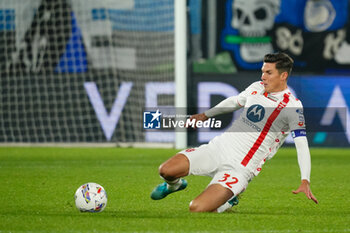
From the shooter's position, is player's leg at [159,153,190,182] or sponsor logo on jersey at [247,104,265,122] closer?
player's leg at [159,153,190,182]

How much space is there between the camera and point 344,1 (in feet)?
51.7

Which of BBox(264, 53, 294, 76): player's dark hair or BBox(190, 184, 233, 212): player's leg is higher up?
BBox(264, 53, 294, 76): player's dark hair

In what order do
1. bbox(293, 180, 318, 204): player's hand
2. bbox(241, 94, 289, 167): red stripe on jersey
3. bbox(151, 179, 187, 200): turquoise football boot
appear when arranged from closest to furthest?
bbox(293, 180, 318, 204): player's hand → bbox(241, 94, 289, 167): red stripe on jersey → bbox(151, 179, 187, 200): turquoise football boot

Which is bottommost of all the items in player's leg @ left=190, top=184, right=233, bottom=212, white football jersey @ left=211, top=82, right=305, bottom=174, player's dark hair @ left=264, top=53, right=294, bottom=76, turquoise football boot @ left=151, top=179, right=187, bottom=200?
turquoise football boot @ left=151, top=179, right=187, bottom=200

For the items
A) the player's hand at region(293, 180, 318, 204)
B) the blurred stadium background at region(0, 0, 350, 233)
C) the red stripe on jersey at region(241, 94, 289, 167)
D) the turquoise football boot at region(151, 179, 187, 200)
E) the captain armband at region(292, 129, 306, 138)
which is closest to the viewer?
the player's hand at region(293, 180, 318, 204)

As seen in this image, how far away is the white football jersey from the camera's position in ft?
21.5

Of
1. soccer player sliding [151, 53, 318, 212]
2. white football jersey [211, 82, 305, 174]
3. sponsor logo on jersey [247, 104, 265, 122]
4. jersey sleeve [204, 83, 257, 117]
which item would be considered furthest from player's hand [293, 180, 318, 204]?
jersey sleeve [204, 83, 257, 117]

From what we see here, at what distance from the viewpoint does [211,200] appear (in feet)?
20.7

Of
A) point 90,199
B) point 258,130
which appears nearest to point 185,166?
point 258,130

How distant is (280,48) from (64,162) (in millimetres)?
5616

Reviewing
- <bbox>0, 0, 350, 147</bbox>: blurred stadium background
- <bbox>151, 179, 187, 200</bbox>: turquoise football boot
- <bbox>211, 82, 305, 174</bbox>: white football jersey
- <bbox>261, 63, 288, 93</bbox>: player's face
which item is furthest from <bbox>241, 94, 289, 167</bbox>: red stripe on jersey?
<bbox>0, 0, 350, 147</bbox>: blurred stadium background

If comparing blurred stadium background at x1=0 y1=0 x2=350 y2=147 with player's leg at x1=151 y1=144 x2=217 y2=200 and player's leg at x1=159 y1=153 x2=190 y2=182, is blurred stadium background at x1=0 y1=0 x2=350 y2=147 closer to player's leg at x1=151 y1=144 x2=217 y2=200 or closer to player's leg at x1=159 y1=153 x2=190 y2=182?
player's leg at x1=151 y1=144 x2=217 y2=200

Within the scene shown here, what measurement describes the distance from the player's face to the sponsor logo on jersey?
172 mm

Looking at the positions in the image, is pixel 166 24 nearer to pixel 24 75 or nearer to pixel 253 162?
pixel 24 75
